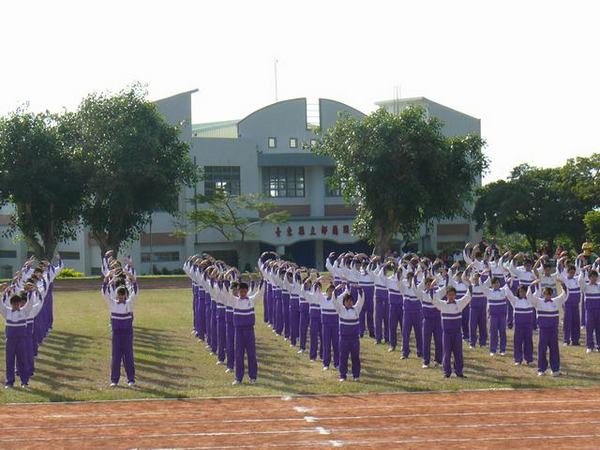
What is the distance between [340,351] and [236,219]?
3537cm

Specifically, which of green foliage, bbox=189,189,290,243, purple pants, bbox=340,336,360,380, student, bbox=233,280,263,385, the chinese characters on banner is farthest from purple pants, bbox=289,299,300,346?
the chinese characters on banner

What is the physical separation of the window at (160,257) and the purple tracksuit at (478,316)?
1307 inches

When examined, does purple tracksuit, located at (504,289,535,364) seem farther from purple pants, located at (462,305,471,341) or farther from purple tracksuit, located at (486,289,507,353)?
purple pants, located at (462,305,471,341)

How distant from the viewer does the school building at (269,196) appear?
172ft

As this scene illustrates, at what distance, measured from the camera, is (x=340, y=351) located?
16.8 metres

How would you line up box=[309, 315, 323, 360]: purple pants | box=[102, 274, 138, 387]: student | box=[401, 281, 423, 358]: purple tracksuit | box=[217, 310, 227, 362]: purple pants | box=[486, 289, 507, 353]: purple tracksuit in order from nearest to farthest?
box=[102, 274, 138, 387]: student, box=[217, 310, 227, 362]: purple pants, box=[309, 315, 323, 360]: purple pants, box=[401, 281, 423, 358]: purple tracksuit, box=[486, 289, 507, 353]: purple tracksuit

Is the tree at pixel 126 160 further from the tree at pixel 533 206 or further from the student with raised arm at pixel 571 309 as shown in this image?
the student with raised arm at pixel 571 309

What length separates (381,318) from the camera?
21.7 m

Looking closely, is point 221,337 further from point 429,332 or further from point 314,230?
point 314,230

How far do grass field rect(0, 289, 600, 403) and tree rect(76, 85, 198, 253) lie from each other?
16500mm

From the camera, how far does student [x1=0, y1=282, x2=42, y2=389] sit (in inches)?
647

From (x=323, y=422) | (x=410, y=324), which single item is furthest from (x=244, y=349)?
(x=410, y=324)

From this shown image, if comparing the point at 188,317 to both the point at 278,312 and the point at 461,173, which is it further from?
the point at 461,173

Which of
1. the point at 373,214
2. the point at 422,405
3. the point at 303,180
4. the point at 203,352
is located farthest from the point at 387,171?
the point at 422,405
